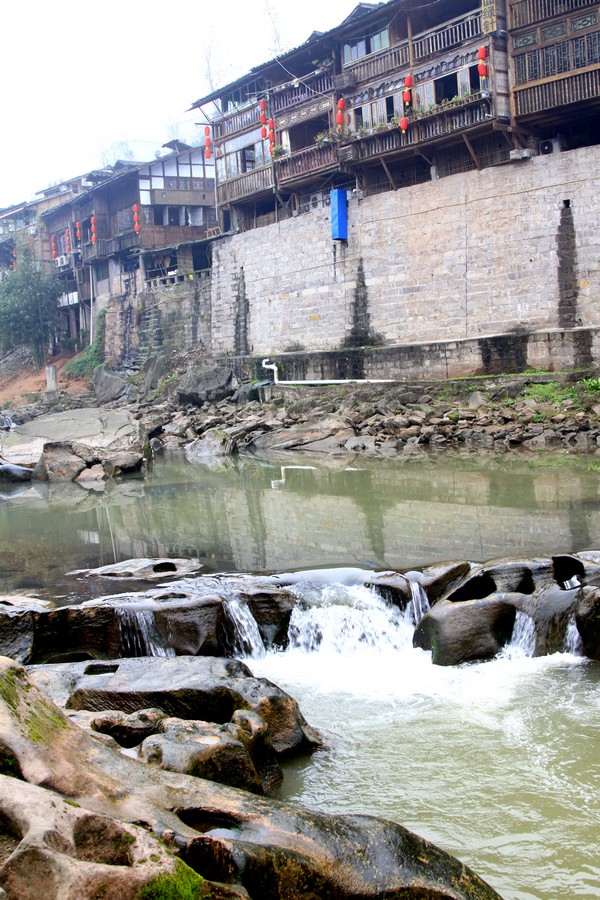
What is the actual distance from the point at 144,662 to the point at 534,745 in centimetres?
271

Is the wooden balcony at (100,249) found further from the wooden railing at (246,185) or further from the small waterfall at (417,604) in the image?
the small waterfall at (417,604)

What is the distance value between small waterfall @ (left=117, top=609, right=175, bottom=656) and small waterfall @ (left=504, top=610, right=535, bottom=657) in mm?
2929

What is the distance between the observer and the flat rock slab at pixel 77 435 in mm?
21031

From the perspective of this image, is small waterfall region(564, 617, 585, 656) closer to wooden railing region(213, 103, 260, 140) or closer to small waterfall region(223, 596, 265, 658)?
small waterfall region(223, 596, 265, 658)

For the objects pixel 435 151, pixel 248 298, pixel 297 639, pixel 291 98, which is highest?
pixel 291 98

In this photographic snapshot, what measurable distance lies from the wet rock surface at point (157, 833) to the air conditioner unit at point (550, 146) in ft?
67.9

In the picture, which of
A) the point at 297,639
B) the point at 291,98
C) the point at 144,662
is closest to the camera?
the point at 144,662

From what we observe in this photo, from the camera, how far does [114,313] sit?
38.4 meters

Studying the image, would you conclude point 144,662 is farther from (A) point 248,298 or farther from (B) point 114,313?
(B) point 114,313

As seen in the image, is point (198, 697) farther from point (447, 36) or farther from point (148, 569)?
point (447, 36)

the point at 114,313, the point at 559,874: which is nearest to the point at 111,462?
the point at 559,874

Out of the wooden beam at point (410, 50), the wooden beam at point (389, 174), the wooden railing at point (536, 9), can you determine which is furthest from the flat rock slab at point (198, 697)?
the wooden beam at point (410, 50)

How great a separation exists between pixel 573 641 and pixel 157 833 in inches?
182

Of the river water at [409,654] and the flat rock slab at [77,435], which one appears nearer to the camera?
the river water at [409,654]
